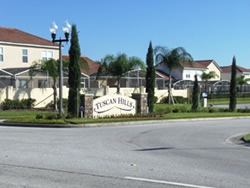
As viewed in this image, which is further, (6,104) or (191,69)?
(191,69)

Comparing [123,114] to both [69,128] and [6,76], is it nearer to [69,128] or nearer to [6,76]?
[69,128]

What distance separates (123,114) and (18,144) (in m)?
14.4

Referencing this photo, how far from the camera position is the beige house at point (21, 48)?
139 feet

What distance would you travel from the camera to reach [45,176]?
26.2 ft

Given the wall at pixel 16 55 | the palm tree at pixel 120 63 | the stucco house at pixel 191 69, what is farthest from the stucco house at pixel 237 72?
the wall at pixel 16 55

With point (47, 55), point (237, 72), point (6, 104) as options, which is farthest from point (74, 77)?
point (237, 72)

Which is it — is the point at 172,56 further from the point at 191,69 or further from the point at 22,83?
the point at 191,69

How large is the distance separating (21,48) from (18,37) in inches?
71.3

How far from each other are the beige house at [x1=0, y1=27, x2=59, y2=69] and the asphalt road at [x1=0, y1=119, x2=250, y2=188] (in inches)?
1143

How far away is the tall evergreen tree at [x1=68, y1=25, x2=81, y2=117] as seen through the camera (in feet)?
80.4

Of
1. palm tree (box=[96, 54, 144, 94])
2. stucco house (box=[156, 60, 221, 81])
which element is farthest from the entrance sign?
stucco house (box=[156, 60, 221, 81])

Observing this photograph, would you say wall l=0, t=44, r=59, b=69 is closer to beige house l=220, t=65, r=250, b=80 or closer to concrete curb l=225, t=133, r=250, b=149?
concrete curb l=225, t=133, r=250, b=149

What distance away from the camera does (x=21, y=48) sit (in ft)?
144

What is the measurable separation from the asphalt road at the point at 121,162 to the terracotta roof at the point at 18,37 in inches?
1192
